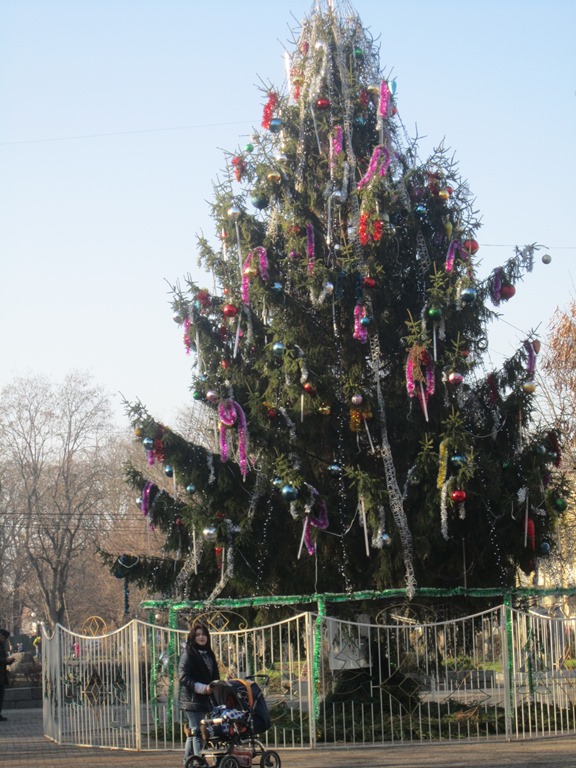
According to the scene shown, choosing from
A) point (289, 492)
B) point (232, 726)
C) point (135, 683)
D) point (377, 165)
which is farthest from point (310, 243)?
point (232, 726)

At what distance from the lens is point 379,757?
41.2ft

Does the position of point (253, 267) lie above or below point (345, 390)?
above

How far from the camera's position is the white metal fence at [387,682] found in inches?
548

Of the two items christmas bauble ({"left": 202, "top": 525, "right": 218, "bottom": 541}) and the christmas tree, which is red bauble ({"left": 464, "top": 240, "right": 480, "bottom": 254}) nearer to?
the christmas tree

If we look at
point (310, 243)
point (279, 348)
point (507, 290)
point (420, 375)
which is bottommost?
point (420, 375)

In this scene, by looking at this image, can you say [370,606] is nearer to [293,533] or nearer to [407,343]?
[293,533]

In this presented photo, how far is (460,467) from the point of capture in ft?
49.1

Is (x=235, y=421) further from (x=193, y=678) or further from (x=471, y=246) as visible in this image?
(x=193, y=678)

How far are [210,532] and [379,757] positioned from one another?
4224mm

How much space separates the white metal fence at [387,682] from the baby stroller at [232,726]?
8.34ft

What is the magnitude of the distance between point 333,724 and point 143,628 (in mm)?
2623

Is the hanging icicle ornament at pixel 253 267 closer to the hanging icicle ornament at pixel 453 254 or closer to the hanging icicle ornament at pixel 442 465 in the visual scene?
the hanging icicle ornament at pixel 453 254

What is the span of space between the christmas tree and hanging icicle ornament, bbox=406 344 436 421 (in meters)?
0.03

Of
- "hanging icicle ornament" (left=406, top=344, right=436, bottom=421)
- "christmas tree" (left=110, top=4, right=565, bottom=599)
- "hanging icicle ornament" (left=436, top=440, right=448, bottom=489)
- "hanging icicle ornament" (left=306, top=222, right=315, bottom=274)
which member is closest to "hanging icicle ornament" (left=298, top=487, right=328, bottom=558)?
"christmas tree" (left=110, top=4, right=565, bottom=599)
